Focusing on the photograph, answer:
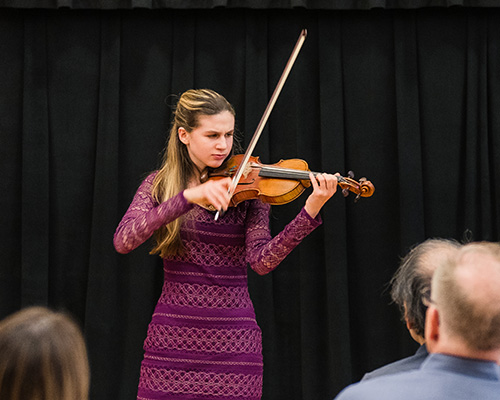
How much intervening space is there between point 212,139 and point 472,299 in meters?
1.50

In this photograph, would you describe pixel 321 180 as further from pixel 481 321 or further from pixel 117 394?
pixel 117 394

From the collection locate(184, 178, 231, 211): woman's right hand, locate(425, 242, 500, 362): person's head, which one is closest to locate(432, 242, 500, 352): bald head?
locate(425, 242, 500, 362): person's head

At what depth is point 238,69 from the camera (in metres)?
3.56

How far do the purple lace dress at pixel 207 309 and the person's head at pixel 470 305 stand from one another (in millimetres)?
1242

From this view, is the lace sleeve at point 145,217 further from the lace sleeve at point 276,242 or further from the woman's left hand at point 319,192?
the woman's left hand at point 319,192

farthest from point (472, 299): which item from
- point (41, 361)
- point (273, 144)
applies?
point (273, 144)

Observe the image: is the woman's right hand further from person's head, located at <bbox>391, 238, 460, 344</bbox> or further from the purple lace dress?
person's head, located at <bbox>391, 238, 460, 344</bbox>

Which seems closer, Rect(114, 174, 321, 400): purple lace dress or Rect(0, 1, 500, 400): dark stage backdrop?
Rect(114, 174, 321, 400): purple lace dress

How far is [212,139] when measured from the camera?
8.26 feet

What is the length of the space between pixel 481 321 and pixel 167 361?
146 cm

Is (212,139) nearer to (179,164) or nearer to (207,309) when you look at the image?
(179,164)

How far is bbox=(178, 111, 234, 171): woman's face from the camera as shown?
2504 mm

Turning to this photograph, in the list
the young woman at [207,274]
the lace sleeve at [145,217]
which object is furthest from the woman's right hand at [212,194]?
the young woman at [207,274]

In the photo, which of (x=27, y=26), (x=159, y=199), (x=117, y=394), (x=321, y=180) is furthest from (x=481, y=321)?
(x=27, y=26)
